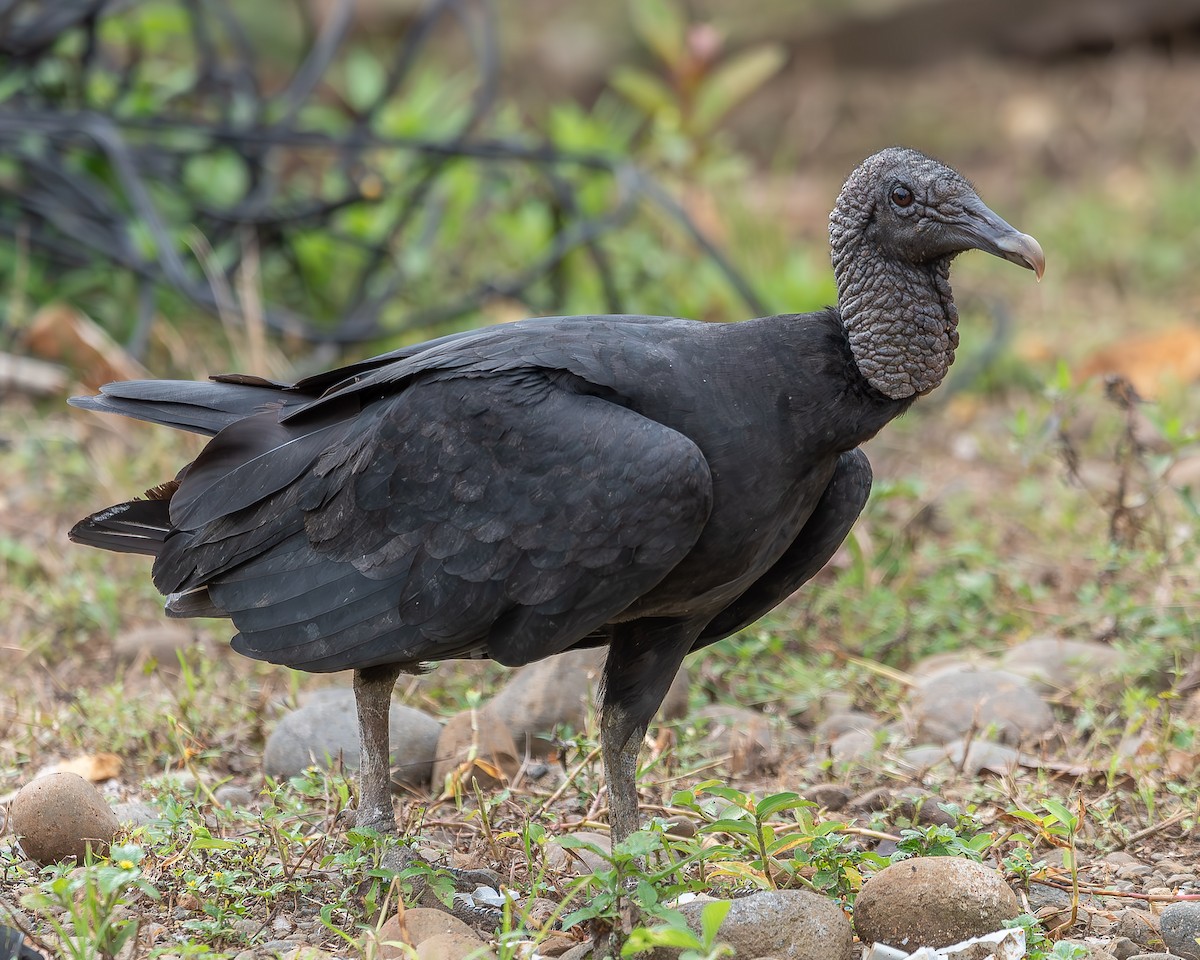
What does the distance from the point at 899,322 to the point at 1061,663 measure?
1.85 meters

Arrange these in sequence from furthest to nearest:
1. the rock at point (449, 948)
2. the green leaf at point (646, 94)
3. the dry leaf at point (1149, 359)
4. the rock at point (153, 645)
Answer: the green leaf at point (646, 94)
the dry leaf at point (1149, 359)
the rock at point (153, 645)
the rock at point (449, 948)

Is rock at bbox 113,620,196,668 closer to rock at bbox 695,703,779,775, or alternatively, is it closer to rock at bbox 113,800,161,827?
rock at bbox 113,800,161,827

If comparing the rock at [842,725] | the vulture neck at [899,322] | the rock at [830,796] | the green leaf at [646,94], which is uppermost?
the green leaf at [646,94]

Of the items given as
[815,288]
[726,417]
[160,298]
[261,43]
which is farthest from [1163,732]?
[261,43]

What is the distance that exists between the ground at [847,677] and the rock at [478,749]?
0.08 metres

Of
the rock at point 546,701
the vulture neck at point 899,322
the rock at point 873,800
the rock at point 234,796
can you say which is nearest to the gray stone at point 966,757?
the rock at point 873,800

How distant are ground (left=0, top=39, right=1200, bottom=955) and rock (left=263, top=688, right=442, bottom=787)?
5.5 inches

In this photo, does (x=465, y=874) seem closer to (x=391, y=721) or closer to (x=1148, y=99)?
(x=391, y=721)

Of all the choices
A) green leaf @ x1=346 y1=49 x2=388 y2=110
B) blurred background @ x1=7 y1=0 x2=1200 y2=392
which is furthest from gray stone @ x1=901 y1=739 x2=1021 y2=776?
green leaf @ x1=346 y1=49 x2=388 y2=110

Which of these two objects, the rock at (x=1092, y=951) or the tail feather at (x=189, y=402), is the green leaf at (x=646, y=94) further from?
the rock at (x=1092, y=951)

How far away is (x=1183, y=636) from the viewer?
14.1 ft

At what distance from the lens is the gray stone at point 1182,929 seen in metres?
2.87

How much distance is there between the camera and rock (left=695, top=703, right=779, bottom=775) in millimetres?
3840

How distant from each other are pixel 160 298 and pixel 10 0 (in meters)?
1.46
